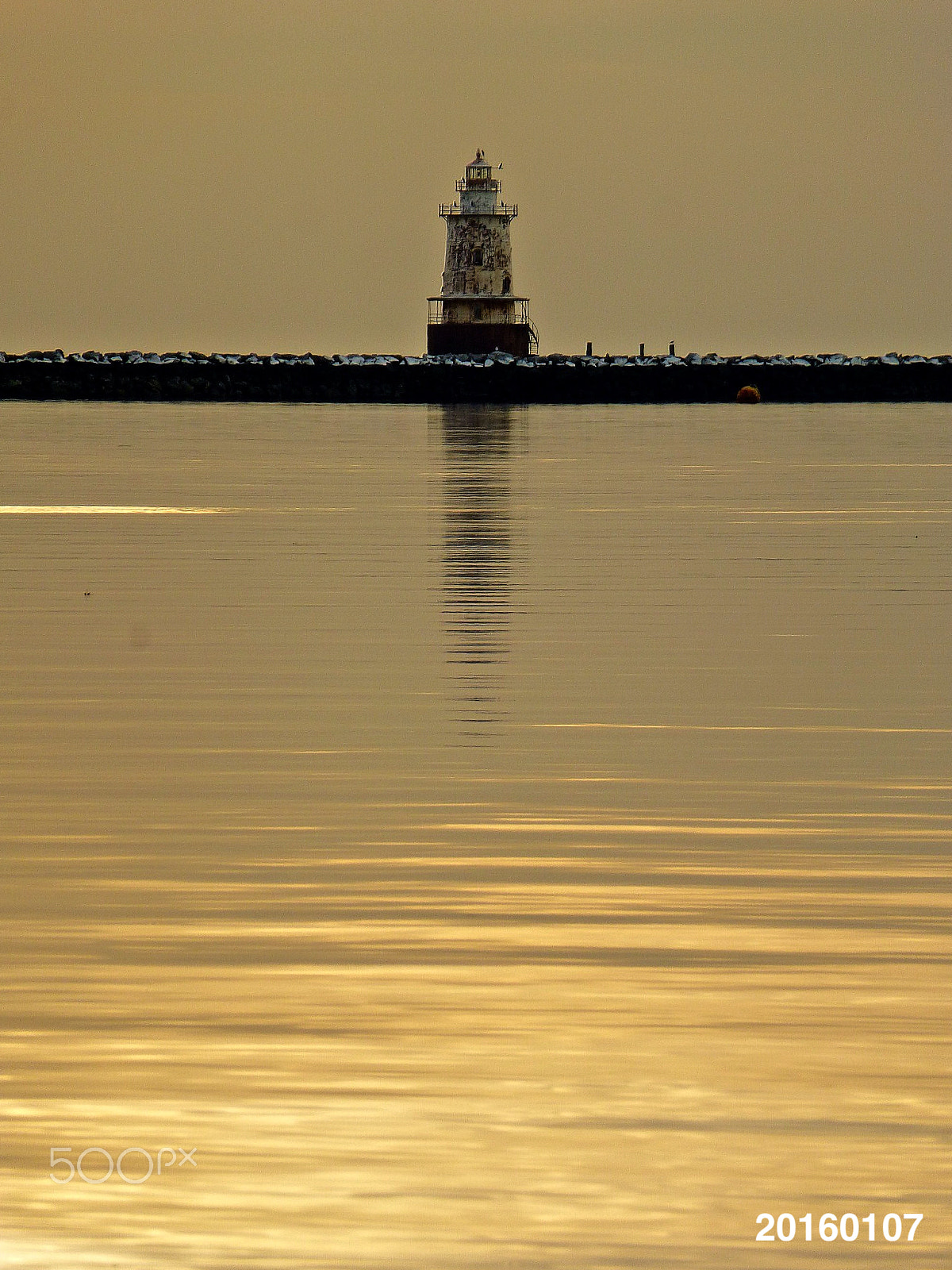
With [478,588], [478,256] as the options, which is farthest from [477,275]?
[478,588]

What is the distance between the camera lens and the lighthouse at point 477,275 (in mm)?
84812

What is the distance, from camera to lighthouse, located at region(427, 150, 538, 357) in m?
84.8

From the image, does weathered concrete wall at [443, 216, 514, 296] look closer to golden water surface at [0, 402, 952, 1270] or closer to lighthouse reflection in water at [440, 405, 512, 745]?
lighthouse reflection in water at [440, 405, 512, 745]

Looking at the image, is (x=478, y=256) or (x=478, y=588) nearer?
(x=478, y=588)

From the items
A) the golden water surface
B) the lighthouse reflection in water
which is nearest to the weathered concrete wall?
the lighthouse reflection in water

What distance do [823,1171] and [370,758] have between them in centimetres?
484

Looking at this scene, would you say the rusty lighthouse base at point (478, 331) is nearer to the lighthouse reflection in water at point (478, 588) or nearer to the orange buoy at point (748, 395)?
the orange buoy at point (748, 395)

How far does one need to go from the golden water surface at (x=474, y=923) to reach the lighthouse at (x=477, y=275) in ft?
229

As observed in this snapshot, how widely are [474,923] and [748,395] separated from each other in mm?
86398

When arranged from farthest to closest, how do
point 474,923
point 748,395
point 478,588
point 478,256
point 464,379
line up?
point 748,395, point 464,379, point 478,256, point 478,588, point 474,923

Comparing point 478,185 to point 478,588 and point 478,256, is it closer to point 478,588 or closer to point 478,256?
point 478,256

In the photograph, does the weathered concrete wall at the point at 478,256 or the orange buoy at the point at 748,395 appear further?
the orange buoy at the point at 748,395

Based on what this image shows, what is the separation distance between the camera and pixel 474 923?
6.34 meters

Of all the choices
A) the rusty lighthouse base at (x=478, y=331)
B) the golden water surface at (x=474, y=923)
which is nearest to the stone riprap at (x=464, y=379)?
the rusty lighthouse base at (x=478, y=331)
